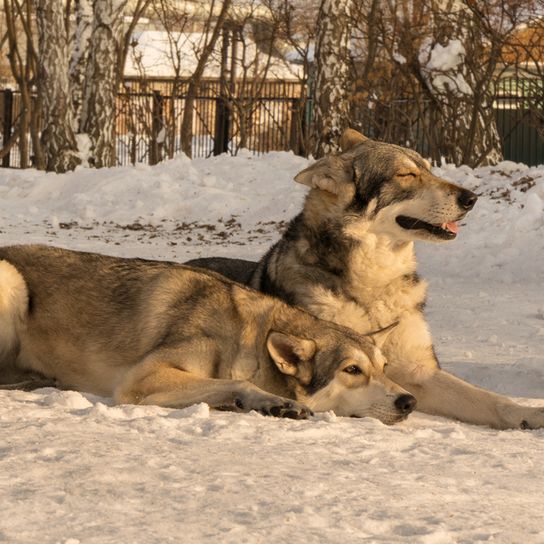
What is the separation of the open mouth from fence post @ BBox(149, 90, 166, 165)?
74.5ft

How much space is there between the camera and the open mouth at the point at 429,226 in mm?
6770

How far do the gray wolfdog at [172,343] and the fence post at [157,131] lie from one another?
2266 cm

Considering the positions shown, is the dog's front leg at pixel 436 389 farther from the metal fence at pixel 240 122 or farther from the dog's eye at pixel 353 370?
the metal fence at pixel 240 122

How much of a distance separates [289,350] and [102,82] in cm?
1840

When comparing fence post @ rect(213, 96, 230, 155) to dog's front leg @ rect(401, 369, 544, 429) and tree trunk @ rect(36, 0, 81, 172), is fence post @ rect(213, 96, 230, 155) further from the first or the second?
dog's front leg @ rect(401, 369, 544, 429)

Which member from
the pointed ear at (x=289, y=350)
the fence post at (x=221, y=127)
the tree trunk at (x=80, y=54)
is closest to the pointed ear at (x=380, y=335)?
the pointed ear at (x=289, y=350)

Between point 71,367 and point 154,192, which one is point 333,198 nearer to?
point 71,367

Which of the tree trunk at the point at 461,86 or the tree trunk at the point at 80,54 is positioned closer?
the tree trunk at the point at 461,86

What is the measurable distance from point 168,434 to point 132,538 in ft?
4.75

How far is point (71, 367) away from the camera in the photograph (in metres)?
6.25

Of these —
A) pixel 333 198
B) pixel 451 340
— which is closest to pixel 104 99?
pixel 451 340

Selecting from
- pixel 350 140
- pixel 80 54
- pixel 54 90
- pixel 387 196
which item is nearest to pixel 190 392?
pixel 387 196

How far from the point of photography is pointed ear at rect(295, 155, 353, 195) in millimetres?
6906

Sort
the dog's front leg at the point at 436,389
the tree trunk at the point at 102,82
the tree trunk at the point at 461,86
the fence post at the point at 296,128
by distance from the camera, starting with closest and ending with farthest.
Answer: the dog's front leg at the point at 436,389
the tree trunk at the point at 461,86
the tree trunk at the point at 102,82
the fence post at the point at 296,128
